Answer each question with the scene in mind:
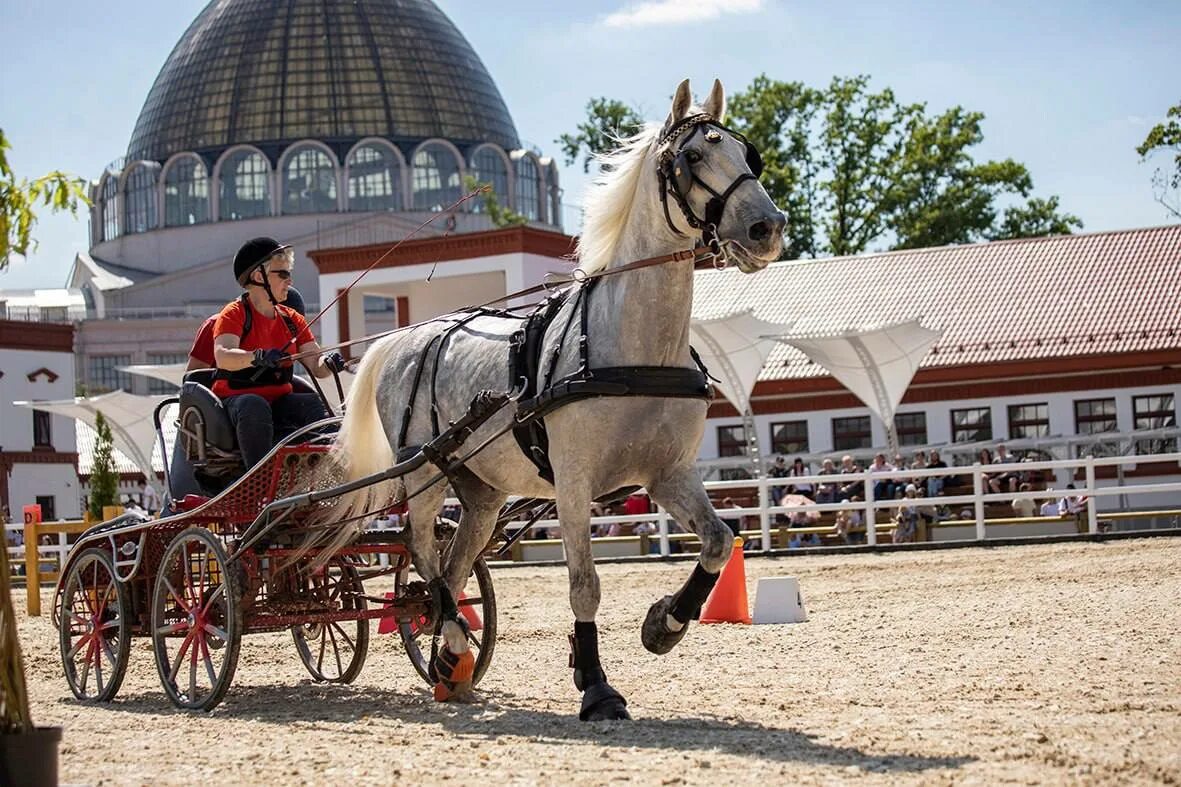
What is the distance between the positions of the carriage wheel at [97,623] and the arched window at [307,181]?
2871 inches

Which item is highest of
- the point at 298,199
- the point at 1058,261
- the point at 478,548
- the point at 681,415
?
the point at 298,199

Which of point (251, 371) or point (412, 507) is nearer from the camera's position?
point (412, 507)

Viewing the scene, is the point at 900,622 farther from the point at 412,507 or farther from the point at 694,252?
the point at 694,252

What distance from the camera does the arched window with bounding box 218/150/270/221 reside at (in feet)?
269

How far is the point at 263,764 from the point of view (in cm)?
658

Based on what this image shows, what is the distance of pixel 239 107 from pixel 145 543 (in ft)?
250

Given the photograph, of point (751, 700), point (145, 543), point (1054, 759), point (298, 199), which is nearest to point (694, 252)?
point (751, 700)

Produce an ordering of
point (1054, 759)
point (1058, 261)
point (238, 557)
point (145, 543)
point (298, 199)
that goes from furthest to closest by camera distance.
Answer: point (298, 199) → point (1058, 261) → point (145, 543) → point (238, 557) → point (1054, 759)

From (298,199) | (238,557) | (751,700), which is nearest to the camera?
(751,700)

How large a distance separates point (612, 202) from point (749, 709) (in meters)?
2.35

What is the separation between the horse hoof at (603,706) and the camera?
7.35 meters

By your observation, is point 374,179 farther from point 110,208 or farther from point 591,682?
point 591,682

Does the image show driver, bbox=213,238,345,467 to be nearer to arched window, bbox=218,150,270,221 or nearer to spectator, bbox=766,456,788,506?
spectator, bbox=766,456,788,506

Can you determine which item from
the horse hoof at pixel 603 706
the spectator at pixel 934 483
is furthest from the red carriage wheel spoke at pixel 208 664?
the spectator at pixel 934 483
